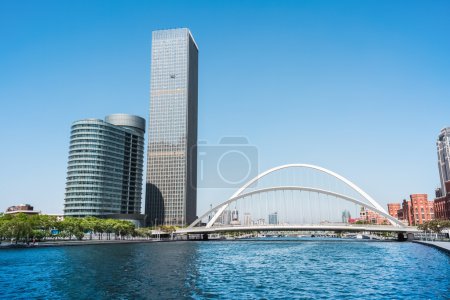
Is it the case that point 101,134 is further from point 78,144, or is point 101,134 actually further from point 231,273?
point 231,273

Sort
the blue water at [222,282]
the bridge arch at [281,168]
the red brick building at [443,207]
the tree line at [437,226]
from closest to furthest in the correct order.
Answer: the blue water at [222,282] < the tree line at [437,226] < the bridge arch at [281,168] < the red brick building at [443,207]

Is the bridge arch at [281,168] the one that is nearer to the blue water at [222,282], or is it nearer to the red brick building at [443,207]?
the red brick building at [443,207]

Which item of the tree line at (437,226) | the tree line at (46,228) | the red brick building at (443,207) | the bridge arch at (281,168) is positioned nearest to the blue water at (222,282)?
the tree line at (46,228)

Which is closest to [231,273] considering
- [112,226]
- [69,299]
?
[69,299]

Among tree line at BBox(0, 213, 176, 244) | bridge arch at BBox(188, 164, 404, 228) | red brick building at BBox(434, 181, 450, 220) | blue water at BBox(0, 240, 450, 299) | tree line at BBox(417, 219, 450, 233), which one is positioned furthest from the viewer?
red brick building at BBox(434, 181, 450, 220)

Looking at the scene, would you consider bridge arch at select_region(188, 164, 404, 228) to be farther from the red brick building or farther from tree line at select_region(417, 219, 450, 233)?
the red brick building

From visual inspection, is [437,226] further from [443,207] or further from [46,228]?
[46,228]

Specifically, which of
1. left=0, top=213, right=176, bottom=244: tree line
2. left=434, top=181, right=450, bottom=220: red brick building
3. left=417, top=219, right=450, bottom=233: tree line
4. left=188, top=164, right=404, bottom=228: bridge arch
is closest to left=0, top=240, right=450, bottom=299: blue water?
left=0, top=213, right=176, bottom=244: tree line

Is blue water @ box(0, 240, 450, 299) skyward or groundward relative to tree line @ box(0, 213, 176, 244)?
groundward

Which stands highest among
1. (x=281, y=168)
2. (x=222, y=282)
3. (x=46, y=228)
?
(x=281, y=168)

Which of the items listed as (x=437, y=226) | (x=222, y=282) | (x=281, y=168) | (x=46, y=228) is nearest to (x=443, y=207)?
(x=437, y=226)

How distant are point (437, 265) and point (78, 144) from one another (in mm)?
165894

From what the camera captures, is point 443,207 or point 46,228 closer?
point 46,228

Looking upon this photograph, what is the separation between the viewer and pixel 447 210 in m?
173
